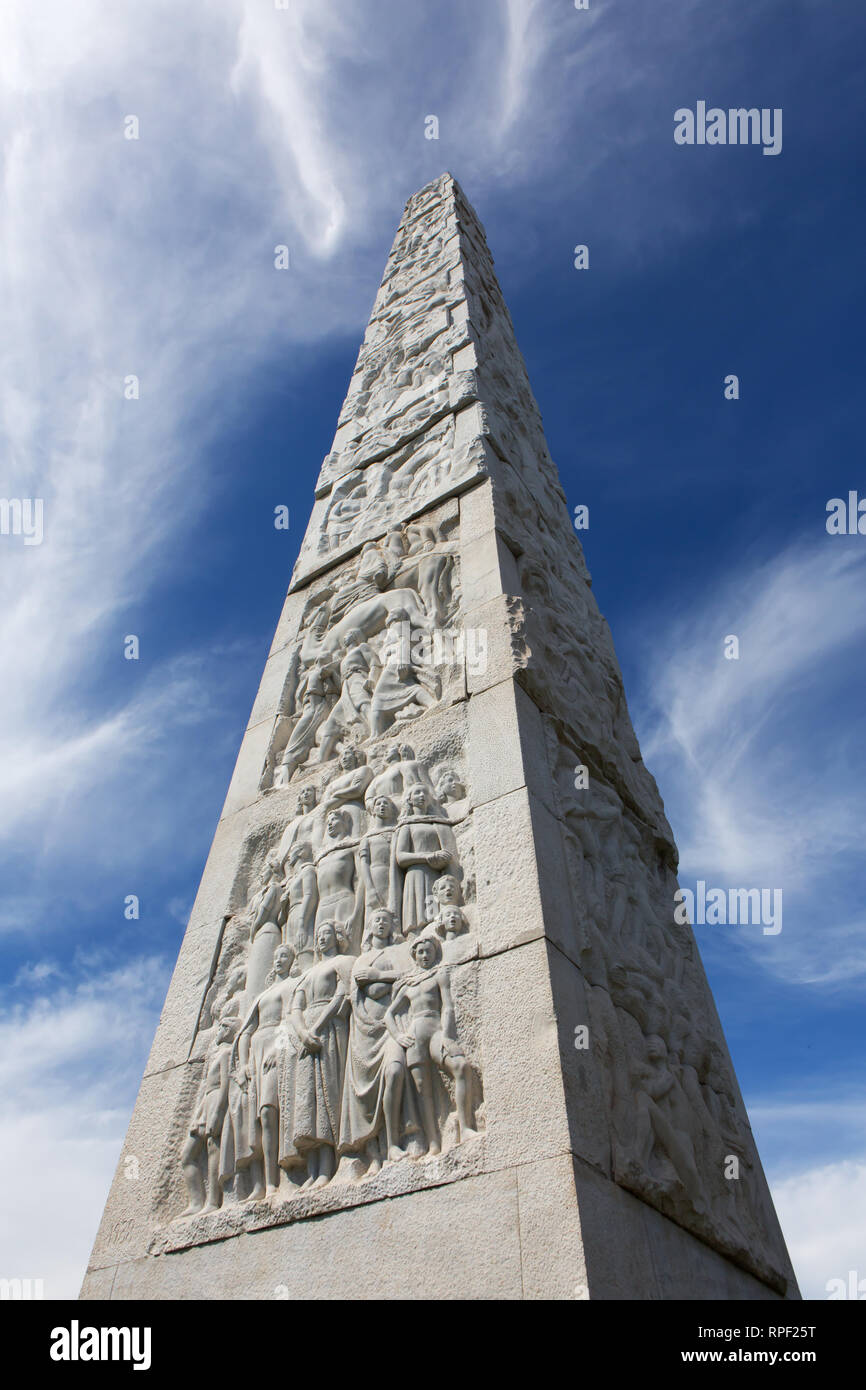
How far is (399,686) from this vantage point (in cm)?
684

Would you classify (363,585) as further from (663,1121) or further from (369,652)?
(663,1121)

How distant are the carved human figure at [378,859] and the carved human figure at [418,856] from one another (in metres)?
0.10

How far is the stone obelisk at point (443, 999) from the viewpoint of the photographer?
4102 mm

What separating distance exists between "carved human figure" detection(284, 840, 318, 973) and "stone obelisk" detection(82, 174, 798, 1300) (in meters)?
0.03

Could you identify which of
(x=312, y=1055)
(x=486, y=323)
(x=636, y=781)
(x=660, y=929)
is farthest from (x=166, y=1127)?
(x=486, y=323)

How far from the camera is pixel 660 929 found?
20.9ft

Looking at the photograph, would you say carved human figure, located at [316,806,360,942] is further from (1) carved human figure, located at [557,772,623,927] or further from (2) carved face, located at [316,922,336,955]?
(1) carved human figure, located at [557,772,623,927]

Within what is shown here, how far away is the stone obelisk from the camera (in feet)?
13.5

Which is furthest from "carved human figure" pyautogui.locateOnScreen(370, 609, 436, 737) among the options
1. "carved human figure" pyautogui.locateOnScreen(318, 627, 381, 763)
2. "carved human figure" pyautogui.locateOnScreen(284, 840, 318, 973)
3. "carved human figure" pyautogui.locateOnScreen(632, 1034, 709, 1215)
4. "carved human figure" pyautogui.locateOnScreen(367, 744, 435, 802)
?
"carved human figure" pyautogui.locateOnScreen(632, 1034, 709, 1215)

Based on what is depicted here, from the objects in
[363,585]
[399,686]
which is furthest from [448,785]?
[363,585]

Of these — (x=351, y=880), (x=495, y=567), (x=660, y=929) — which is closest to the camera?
(x=351, y=880)
